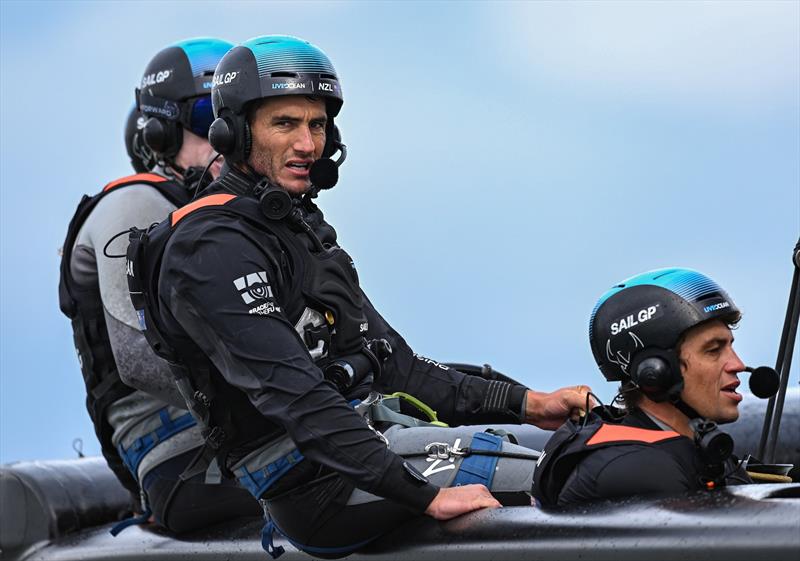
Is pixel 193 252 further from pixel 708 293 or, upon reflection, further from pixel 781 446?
pixel 781 446

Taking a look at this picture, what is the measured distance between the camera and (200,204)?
3.77 meters

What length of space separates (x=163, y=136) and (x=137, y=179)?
35cm

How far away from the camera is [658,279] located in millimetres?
3621

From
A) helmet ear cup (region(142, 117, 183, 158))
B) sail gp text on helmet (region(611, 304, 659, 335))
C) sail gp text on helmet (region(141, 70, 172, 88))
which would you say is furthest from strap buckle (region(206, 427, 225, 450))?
sail gp text on helmet (region(141, 70, 172, 88))

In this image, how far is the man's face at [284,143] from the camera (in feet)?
12.8

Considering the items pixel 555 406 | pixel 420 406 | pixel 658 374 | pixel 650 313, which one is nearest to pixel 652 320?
pixel 650 313

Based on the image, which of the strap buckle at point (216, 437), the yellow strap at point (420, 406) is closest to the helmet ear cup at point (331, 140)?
the yellow strap at point (420, 406)

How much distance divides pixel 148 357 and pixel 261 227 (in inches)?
35.1

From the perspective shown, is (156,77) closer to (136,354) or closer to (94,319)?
(94,319)

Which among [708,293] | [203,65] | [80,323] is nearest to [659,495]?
[708,293]

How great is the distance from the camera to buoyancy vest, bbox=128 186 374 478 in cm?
374

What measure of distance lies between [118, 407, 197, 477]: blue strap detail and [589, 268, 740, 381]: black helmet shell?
1.48 metres

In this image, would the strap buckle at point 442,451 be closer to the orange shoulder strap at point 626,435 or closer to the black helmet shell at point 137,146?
the orange shoulder strap at point 626,435

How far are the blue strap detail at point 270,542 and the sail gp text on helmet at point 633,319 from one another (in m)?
1.03
